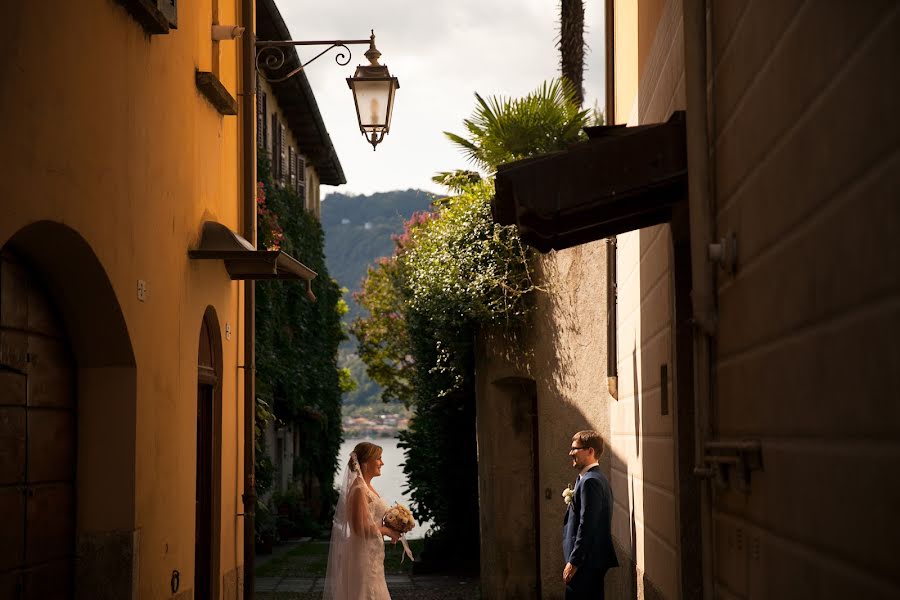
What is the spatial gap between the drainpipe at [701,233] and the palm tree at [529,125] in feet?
33.6

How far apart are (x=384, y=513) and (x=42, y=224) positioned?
4.09 meters

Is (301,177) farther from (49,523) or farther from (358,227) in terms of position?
(358,227)

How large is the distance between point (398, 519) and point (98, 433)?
251cm

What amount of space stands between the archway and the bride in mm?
1992

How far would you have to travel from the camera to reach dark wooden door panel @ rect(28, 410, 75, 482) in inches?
253

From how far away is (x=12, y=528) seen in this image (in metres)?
6.11

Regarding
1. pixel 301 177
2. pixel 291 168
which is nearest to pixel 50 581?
pixel 291 168

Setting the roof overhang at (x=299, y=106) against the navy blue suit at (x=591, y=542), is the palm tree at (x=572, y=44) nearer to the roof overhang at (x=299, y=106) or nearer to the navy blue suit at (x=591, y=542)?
the roof overhang at (x=299, y=106)

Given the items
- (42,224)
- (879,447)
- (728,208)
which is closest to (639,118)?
(728,208)

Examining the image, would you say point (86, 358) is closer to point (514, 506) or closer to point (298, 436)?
point (514, 506)

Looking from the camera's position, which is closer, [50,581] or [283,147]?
[50,581]

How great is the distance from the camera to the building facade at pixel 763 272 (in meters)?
2.66

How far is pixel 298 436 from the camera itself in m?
26.6

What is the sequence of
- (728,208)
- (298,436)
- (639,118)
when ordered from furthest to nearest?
(298,436) → (639,118) → (728,208)
